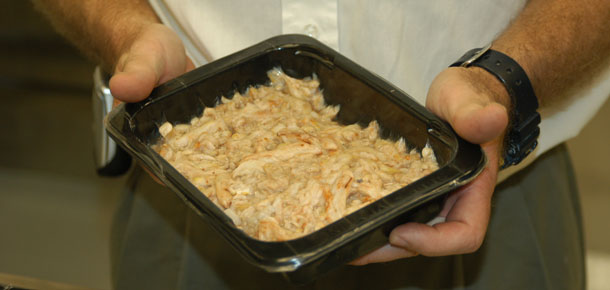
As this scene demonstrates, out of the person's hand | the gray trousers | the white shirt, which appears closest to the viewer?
the person's hand

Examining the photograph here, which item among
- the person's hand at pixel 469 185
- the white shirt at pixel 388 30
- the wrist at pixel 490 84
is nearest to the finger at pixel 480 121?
the person's hand at pixel 469 185

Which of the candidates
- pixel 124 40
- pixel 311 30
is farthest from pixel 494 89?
pixel 124 40

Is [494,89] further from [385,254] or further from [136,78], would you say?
[136,78]

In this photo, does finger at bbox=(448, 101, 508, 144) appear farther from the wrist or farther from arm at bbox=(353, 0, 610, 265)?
the wrist

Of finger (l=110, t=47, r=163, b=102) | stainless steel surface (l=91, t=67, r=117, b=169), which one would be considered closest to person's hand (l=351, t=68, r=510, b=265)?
finger (l=110, t=47, r=163, b=102)

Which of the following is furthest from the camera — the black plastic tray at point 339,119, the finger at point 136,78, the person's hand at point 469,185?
the finger at point 136,78

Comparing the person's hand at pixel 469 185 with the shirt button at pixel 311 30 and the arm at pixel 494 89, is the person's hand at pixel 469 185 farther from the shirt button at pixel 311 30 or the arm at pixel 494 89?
the shirt button at pixel 311 30

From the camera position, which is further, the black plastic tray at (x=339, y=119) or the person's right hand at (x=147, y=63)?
the person's right hand at (x=147, y=63)
